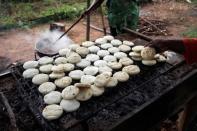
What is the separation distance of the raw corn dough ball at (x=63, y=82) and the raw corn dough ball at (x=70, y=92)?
148mm

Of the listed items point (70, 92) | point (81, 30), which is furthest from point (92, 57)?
point (81, 30)

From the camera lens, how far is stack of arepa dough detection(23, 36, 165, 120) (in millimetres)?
2654

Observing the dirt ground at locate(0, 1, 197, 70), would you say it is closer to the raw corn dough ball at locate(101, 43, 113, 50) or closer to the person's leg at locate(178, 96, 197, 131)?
the raw corn dough ball at locate(101, 43, 113, 50)

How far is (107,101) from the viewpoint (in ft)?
9.19

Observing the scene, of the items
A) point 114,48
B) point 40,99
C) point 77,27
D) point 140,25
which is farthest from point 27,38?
point 40,99

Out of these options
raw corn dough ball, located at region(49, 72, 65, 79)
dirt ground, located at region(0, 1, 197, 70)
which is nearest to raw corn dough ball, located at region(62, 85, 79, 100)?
raw corn dough ball, located at region(49, 72, 65, 79)

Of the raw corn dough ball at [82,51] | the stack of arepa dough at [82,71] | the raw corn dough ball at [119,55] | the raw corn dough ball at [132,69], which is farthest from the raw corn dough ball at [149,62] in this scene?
the raw corn dough ball at [82,51]

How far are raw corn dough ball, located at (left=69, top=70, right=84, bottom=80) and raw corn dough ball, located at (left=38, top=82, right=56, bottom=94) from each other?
259mm

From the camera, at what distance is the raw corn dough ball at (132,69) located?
3.09 meters

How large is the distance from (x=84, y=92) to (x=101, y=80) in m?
0.26

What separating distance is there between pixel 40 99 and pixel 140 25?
8086mm

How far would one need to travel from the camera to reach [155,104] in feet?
9.67

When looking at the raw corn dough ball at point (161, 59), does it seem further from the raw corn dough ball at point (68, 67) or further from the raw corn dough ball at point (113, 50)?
the raw corn dough ball at point (68, 67)

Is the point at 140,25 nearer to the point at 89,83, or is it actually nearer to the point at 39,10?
the point at 39,10
